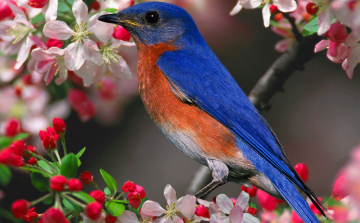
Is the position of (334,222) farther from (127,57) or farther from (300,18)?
(127,57)

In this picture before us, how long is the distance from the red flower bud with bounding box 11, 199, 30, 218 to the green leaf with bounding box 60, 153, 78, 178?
0.58 ft

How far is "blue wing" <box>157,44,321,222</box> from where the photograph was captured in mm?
2420

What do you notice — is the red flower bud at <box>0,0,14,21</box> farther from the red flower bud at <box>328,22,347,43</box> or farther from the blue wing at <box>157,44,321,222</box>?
the red flower bud at <box>328,22,347,43</box>

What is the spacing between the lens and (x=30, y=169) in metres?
1.59

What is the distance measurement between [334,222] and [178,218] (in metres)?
0.78

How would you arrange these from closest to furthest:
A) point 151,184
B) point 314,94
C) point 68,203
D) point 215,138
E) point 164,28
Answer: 1. point 68,203
2. point 215,138
3. point 164,28
4. point 151,184
5. point 314,94

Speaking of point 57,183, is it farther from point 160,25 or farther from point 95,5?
point 160,25

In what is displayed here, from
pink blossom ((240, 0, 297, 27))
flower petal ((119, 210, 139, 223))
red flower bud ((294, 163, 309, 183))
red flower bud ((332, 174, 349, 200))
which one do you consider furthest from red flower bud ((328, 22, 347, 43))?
flower petal ((119, 210, 139, 223))

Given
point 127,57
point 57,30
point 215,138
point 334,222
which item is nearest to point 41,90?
point 127,57

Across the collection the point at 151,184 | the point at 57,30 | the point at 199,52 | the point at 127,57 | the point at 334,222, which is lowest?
the point at 151,184

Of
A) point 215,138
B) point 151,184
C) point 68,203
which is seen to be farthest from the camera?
point 151,184

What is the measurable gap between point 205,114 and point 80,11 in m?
0.92

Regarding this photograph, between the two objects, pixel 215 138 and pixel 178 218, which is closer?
pixel 178 218

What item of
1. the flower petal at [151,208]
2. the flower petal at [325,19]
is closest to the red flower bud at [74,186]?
the flower petal at [151,208]
